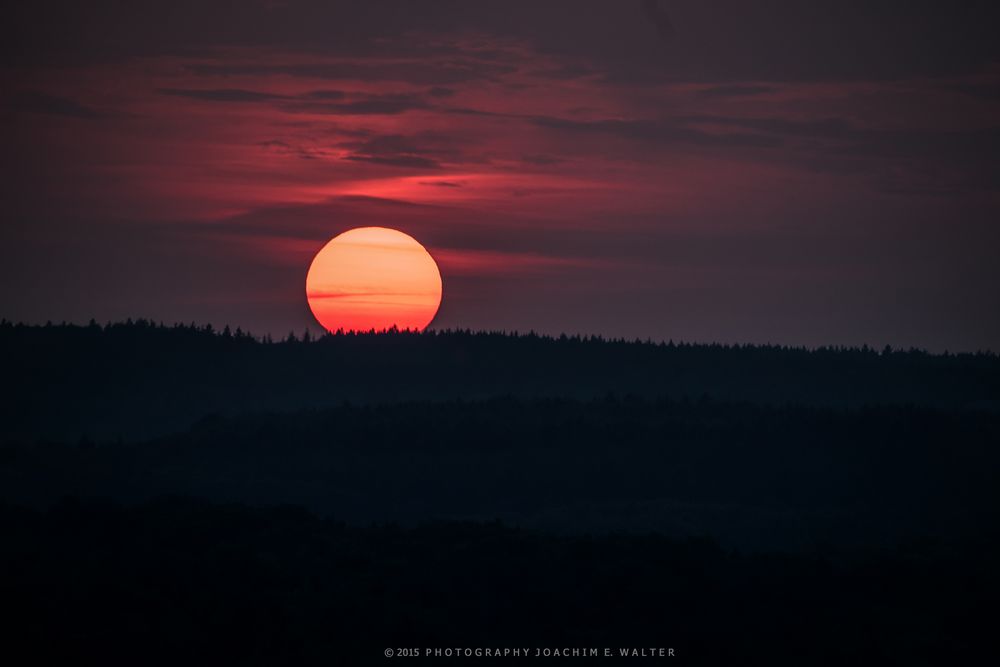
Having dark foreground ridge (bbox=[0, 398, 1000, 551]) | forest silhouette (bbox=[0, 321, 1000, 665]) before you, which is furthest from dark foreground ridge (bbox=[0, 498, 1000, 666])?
dark foreground ridge (bbox=[0, 398, 1000, 551])

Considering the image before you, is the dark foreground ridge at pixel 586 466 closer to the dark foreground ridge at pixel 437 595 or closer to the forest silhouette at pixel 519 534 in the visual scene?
the forest silhouette at pixel 519 534

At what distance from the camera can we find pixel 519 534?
88312 mm

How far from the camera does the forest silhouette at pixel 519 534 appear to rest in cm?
6569

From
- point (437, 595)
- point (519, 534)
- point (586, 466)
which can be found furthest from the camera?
point (586, 466)

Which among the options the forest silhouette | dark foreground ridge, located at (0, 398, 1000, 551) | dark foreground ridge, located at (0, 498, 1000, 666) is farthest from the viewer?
dark foreground ridge, located at (0, 398, 1000, 551)

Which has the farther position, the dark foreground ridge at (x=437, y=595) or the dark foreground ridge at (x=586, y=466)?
the dark foreground ridge at (x=586, y=466)

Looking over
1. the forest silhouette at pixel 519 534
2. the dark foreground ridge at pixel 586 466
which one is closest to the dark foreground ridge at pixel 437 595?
the forest silhouette at pixel 519 534

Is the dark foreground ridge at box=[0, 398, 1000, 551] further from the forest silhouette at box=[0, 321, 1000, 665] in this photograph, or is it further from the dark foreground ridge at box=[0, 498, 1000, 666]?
the dark foreground ridge at box=[0, 498, 1000, 666]

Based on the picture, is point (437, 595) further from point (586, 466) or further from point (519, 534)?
point (586, 466)

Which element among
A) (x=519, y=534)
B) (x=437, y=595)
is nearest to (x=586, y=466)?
(x=519, y=534)

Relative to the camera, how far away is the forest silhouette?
65688 mm

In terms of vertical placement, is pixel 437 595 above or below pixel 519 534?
below

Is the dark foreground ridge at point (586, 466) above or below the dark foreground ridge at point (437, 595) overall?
above

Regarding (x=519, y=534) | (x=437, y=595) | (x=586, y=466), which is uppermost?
(x=586, y=466)
